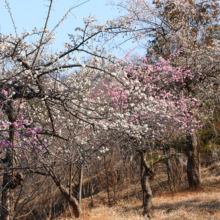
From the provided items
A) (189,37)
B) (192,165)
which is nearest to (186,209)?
(192,165)

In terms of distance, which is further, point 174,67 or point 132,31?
point 174,67

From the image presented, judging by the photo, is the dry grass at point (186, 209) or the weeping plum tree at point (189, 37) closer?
the dry grass at point (186, 209)

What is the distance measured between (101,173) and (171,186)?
14.2 feet

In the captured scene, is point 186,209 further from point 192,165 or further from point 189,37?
point 189,37

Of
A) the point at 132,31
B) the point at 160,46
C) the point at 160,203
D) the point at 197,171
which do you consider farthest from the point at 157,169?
the point at 132,31

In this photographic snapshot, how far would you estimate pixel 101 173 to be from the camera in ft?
43.8

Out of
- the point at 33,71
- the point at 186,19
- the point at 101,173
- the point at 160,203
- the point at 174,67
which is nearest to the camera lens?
the point at 33,71

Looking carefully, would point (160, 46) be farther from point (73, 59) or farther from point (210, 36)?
point (73, 59)

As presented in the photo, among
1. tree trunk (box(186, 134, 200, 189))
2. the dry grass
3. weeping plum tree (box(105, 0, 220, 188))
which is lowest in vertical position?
the dry grass

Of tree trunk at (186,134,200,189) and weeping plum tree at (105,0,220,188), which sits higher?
weeping plum tree at (105,0,220,188)

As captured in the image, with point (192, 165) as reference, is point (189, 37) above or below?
above

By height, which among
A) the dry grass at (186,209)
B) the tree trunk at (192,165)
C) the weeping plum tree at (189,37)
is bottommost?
the dry grass at (186,209)

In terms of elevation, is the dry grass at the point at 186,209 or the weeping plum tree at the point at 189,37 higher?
the weeping plum tree at the point at 189,37

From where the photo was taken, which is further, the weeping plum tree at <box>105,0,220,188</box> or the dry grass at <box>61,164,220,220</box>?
the weeping plum tree at <box>105,0,220,188</box>
